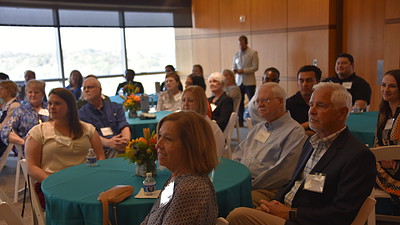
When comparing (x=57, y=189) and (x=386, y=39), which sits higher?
(x=386, y=39)

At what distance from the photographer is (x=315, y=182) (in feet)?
7.18

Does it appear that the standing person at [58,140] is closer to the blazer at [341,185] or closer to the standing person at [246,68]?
the blazer at [341,185]

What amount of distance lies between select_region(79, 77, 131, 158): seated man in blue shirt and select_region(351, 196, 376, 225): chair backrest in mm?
2632

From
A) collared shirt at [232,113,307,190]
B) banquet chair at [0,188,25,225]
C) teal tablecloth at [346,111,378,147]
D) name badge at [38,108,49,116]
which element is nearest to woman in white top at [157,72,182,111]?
name badge at [38,108,49,116]

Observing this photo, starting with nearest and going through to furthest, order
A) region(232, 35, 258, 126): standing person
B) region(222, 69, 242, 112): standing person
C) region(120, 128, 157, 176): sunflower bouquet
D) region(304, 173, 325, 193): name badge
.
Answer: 1. region(304, 173, 325, 193): name badge
2. region(120, 128, 157, 176): sunflower bouquet
3. region(222, 69, 242, 112): standing person
4. region(232, 35, 258, 126): standing person

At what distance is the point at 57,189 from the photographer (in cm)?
247

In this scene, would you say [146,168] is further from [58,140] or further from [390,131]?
[390,131]

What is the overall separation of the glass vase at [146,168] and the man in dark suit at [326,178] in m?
0.64

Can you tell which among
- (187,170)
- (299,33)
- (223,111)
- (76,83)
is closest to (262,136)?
(187,170)

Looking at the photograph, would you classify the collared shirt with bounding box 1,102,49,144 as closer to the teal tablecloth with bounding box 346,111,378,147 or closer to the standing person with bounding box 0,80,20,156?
the standing person with bounding box 0,80,20,156

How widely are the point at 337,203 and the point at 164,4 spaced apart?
31.4ft

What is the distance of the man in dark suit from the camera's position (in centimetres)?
200

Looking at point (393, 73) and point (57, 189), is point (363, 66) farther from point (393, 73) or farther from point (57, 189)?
point (57, 189)

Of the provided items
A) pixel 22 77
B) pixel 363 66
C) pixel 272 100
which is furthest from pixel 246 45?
pixel 272 100
